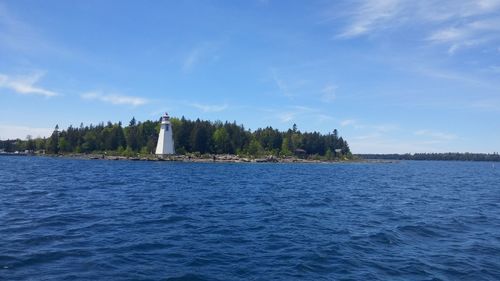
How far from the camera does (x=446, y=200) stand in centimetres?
4212

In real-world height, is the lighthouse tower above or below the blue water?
above

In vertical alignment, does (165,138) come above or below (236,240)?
above

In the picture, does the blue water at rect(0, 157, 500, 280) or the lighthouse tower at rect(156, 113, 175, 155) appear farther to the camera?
the lighthouse tower at rect(156, 113, 175, 155)

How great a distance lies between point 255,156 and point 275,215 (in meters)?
152

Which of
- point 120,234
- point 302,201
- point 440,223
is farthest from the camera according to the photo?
point 302,201

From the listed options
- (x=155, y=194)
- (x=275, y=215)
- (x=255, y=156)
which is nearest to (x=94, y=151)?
(x=255, y=156)

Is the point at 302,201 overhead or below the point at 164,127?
below

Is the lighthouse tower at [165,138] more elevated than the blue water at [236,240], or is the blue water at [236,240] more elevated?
the lighthouse tower at [165,138]

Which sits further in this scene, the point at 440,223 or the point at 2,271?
the point at 440,223

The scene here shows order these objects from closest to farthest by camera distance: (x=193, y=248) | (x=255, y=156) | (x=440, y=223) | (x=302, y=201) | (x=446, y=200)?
(x=193, y=248), (x=440, y=223), (x=302, y=201), (x=446, y=200), (x=255, y=156)

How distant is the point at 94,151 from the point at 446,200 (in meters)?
180

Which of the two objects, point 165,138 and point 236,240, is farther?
point 165,138

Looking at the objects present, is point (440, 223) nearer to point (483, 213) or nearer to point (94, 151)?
point (483, 213)

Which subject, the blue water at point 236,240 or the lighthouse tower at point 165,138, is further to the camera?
the lighthouse tower at point 165,138
